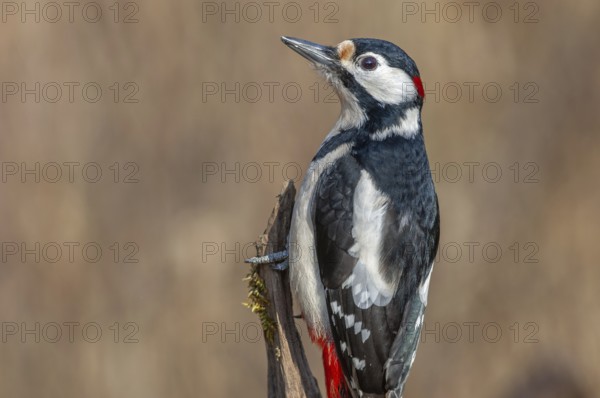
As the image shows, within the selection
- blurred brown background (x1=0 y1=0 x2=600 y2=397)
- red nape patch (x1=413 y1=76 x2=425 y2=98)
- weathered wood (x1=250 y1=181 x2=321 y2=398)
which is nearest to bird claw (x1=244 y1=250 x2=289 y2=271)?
weathered wood (x1=250 y1=181 x2=321 y2=398)

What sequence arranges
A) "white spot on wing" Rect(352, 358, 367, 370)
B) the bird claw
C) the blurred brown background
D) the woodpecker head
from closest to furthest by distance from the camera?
"white spot on wing" Rect(352, 358, 367, 370) → the bird claw → the woodpecker head → the blurred brown background

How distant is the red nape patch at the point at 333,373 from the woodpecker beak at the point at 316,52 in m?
1.22

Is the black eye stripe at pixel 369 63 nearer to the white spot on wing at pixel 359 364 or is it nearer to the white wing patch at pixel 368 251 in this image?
the white wing patch at pixel 368 251

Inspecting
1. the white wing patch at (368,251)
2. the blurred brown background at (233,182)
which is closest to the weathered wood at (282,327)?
the white wing patch at (368,251)

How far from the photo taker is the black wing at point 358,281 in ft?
13.7

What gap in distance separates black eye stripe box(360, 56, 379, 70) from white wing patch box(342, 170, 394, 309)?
1.92 ft

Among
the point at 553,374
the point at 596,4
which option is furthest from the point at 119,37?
the point at 553,374

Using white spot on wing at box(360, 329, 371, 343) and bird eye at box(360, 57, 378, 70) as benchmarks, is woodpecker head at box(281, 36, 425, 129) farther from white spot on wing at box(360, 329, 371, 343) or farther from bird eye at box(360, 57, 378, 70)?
white spot on wing at box(360, 329, 371, 343)

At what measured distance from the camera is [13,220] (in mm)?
5883

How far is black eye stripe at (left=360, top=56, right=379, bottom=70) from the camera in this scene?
14.9ft

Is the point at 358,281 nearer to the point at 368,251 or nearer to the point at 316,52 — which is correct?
the point at 368,251

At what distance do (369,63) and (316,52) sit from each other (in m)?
0.27

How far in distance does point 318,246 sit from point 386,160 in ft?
1.54

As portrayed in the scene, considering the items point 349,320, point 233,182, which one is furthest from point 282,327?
point 233,182
